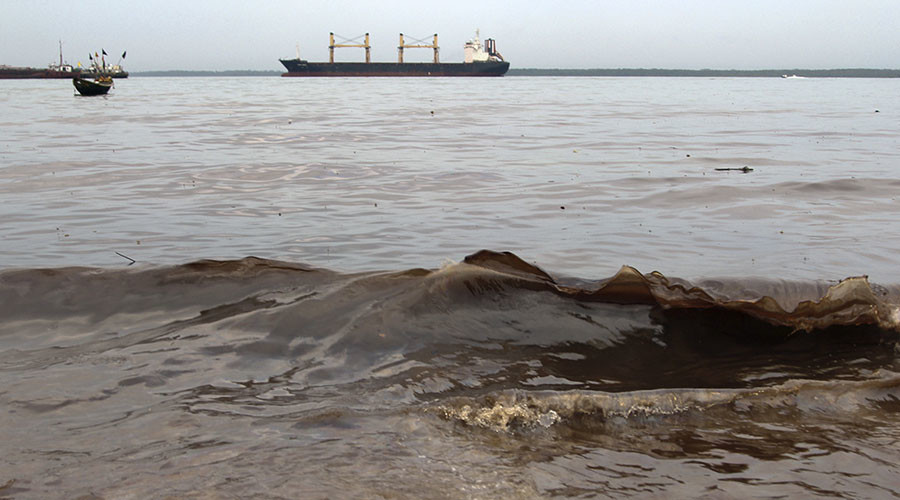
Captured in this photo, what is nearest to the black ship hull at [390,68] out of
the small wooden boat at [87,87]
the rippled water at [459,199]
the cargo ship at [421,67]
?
A: the cargo ship at [421,67]

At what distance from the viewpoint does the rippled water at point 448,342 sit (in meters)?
2.37

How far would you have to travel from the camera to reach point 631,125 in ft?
58.8

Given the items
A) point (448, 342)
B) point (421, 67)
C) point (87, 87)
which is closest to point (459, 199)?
point (448, 342)

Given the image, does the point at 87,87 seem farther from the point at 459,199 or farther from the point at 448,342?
the point at 448,342

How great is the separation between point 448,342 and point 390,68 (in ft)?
347

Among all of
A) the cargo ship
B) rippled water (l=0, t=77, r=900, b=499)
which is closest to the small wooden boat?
rippled water (l=0, t=77, r=900, b=499)

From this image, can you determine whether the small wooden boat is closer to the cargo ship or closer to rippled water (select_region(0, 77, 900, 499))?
rippled water (select_region(0, 77, 900, 499))

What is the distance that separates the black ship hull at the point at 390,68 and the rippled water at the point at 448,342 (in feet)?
326

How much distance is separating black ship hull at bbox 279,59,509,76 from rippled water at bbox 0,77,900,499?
326ft

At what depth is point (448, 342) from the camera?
3.76 metres

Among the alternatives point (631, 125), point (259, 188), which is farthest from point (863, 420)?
point (631, 125)

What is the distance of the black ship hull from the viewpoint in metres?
105

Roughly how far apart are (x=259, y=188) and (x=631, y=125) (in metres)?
11.6

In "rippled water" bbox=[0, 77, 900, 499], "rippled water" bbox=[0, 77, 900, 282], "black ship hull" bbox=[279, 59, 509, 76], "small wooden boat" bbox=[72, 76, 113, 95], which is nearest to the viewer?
"rippled water" bbox=[0, 77, 900, 499]
